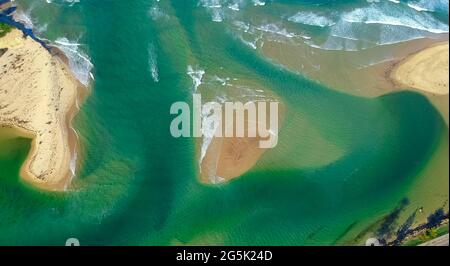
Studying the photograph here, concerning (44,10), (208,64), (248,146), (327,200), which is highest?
(44,10)

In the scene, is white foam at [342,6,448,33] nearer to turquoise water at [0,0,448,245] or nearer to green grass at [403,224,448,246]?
turquoise water at [0,0,448,245]

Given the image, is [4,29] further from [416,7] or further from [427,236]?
[427,236]

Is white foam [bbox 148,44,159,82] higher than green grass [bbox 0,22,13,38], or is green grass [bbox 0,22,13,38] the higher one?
green grass [bbox 0,22,13,38]

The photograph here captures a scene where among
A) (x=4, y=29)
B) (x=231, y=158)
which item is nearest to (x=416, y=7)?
A: (x=231, y=158)

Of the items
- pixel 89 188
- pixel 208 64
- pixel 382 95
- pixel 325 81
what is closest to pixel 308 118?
pixel 325 81

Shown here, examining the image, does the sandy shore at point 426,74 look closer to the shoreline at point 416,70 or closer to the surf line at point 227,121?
the shoreline at point 416,70

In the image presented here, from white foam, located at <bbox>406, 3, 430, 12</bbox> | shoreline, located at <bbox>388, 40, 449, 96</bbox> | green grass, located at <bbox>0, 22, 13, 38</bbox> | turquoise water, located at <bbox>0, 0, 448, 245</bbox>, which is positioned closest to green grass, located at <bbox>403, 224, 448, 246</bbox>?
turquoise water, located at <bbox>0, 0, 448, 245</bbox>

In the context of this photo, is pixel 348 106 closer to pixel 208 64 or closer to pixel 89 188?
pixel 208 64
